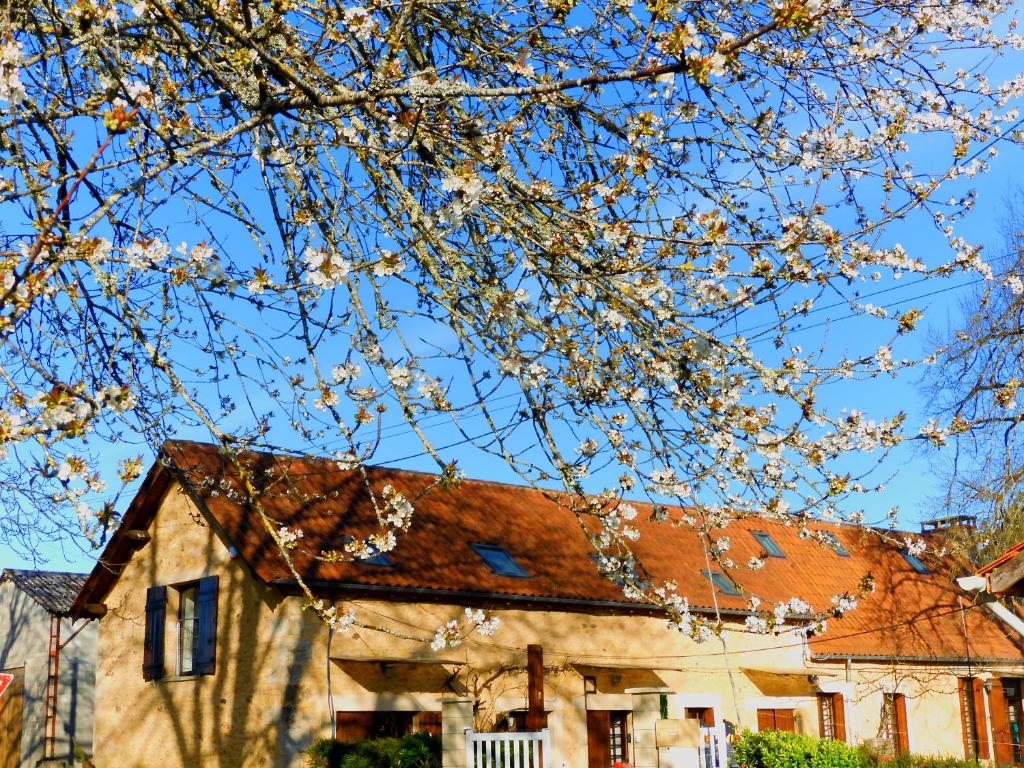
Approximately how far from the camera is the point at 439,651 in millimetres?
14273

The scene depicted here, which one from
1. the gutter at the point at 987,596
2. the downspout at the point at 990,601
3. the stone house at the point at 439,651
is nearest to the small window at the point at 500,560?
the stone house at the point at 439,651

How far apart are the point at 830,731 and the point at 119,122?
18.7 m

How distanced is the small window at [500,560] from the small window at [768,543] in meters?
7.17

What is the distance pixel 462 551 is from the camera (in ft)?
51.5

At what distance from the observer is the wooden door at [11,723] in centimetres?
2256

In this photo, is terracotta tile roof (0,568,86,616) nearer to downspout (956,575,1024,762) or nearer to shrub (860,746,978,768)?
shrub (860,746,978,768)

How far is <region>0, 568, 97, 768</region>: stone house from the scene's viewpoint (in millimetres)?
22125

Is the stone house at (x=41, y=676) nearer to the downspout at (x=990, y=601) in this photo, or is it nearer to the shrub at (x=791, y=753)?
the shrub at (x=791, y=753)

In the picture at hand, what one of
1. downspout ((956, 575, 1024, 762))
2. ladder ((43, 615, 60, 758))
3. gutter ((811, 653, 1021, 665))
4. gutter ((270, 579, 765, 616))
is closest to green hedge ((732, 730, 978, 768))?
gutter ((270, 579, 765, 616))

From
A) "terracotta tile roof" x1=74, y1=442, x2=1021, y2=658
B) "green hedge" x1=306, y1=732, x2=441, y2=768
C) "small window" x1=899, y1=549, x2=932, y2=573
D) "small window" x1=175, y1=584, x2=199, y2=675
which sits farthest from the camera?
"small window" x1=899, y1=549, x2=932, y2=573

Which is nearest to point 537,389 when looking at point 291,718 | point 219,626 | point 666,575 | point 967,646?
point 291,718

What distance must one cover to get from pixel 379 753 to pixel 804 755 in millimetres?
6506

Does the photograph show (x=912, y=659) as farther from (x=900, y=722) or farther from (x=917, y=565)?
(x=917, y=565)

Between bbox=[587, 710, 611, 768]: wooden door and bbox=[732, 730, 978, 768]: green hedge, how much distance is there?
1.81 metres
